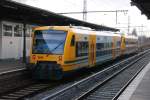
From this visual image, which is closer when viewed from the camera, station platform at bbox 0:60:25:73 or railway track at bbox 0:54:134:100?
railway track at bbox 0:54:134:100

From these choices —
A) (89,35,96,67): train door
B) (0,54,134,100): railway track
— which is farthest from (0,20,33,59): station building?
(0,54,134,100): railway track

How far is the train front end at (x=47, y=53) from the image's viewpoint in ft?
58.8

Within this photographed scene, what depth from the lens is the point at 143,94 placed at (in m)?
14.5

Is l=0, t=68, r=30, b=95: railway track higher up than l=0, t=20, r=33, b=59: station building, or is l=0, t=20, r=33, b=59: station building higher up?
l=0, t=20, r=33, b=59: station building

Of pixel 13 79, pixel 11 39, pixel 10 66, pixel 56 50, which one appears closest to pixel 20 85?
pixel 13 79

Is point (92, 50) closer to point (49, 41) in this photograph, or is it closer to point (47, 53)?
point (49, 41)

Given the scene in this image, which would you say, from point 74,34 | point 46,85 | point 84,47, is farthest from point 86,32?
point 46,85

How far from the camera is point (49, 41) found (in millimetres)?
18578

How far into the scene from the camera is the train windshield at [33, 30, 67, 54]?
18250 millimetres

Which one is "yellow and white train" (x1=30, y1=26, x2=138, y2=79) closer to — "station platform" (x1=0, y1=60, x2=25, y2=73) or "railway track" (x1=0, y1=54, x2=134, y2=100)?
"railway track" (x1=0, y1=54, x2=134, y2=100)

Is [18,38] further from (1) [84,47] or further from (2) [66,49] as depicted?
(2) [66,49]

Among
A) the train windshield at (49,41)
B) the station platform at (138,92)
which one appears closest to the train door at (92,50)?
the train windshield at (49,41)

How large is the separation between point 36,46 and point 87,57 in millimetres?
4193

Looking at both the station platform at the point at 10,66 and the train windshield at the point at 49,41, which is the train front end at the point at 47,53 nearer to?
the train windshield at the point at 49,41
